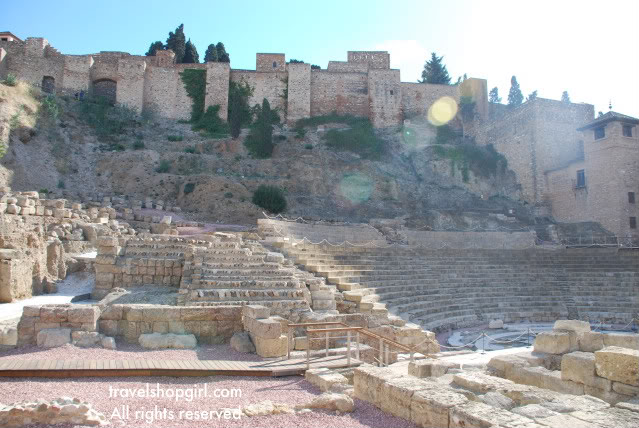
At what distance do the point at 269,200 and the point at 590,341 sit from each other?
21.3 metres

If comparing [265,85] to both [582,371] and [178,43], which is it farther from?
[582,371]

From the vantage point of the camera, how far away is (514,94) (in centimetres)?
4888

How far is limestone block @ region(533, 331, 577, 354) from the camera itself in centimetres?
868

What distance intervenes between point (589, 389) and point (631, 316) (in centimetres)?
1163

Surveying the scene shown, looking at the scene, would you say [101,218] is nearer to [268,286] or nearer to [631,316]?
[268,286]

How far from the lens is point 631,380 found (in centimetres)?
600

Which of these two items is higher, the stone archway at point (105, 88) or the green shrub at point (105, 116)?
the stone archway at point (105, 88)

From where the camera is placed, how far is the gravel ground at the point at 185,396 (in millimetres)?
4848

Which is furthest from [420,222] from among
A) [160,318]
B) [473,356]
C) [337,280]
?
[160,318]

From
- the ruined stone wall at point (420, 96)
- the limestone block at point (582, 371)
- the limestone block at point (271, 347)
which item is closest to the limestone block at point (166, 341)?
the limestone block at point (271, 347)

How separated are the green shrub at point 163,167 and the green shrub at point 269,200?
7.53m

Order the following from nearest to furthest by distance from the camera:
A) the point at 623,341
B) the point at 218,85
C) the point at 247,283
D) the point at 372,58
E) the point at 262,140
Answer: the point at 623,341 < the point at 247,283 < the point at 262,140 < the point at 218,85 < the point at 372,58

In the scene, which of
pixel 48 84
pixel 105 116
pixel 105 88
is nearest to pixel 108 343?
pixel 105 116

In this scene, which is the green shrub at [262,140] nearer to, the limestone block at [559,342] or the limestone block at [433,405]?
the limestone block at [559,342]
